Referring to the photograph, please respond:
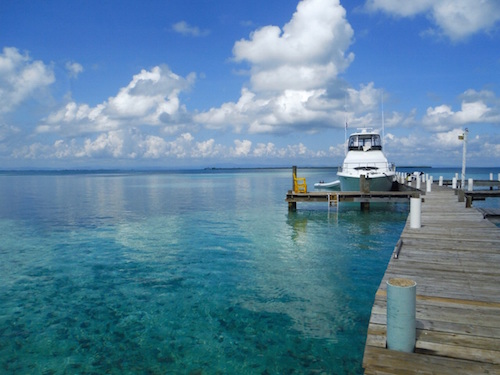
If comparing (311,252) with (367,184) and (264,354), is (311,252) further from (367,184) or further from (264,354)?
(367,184)

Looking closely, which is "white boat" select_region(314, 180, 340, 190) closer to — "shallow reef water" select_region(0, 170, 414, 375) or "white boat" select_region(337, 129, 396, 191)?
"white boat" select_region(337, 129, 396, 191)

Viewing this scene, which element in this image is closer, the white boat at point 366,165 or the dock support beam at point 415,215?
the dock support beam at point 415,215

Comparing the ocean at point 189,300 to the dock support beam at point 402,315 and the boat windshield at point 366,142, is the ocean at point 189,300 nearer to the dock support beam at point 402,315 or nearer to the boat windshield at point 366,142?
the dock support beam at point 402,315

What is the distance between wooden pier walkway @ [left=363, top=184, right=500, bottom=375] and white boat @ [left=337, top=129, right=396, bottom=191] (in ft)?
58.6

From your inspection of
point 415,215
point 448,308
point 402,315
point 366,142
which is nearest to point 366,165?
point 366,142

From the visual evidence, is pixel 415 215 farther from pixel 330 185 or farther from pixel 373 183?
pixel 330 185

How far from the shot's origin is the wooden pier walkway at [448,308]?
4035 mm

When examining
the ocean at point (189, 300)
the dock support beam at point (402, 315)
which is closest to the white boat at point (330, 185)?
the ocean at point (189, 300)

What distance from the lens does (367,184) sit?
25359 mm

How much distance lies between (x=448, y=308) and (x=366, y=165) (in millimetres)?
26121

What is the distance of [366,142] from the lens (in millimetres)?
32000

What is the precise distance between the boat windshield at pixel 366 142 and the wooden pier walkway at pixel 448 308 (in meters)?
22.1

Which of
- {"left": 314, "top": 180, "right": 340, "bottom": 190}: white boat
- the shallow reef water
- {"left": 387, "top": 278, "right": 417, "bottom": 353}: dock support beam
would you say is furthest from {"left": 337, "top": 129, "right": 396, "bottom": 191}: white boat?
{"left": 387, "top": 278, "right": 417, "bottom": 353}: dock support beam

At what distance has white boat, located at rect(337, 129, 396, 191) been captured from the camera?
28.2 meters
